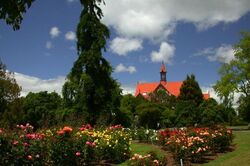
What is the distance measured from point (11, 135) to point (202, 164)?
6.64 meters

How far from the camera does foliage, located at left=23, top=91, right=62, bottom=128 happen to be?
52.1m

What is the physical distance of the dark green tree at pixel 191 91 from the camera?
71312mm

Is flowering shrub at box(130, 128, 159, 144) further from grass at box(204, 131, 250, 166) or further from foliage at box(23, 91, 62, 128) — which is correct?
foliage at box(23, 91, 62, 128)

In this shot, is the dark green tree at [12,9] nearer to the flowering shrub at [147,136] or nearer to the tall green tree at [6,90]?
the flowering shrub at [147,136]

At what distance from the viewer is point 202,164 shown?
1432 cm

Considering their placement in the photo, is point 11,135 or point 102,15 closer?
point 11,135

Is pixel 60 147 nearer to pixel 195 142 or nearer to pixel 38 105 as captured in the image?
pixel 195 142

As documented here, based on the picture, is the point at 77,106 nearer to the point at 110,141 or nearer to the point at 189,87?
the point at 110,141

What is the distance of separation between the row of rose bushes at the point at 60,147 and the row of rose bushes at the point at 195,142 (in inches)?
75.1

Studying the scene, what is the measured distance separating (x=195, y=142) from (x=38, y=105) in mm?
41181

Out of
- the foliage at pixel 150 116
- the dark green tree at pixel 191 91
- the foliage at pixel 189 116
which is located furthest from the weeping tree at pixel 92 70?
the dark green tree at pixel 191 91

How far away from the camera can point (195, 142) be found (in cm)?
1528

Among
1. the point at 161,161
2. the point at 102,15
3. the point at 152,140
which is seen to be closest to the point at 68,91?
the point at 102,15

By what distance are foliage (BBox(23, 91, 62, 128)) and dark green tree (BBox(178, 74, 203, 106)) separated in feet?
78.7
